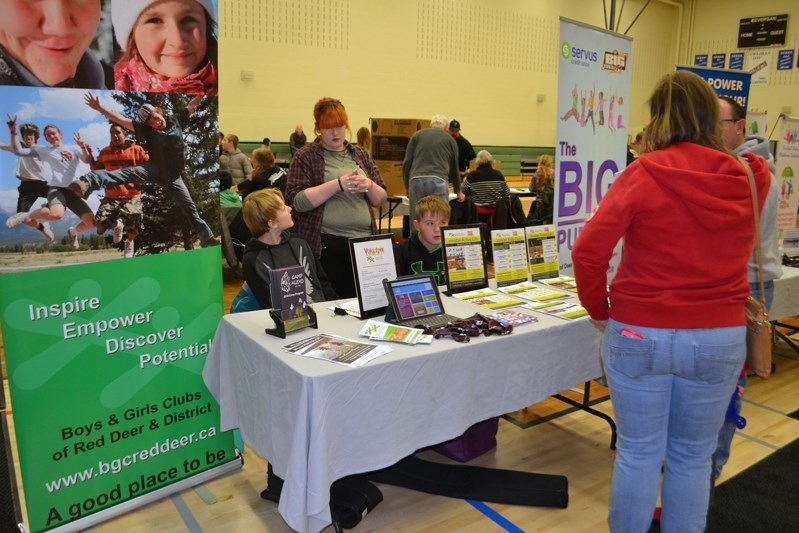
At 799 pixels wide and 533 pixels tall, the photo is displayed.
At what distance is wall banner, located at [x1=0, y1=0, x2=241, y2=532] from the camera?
5.98 feet

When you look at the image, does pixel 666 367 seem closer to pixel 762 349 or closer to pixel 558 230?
pixel 762 349

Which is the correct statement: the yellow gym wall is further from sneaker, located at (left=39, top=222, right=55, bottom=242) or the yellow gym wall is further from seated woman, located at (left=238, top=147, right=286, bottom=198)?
sneaker, located at (left=39, top=222, right=55, bottom=242)

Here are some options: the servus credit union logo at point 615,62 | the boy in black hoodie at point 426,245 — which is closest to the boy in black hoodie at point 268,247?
the boy in black hoodie at point 426,245

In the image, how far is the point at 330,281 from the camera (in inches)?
114

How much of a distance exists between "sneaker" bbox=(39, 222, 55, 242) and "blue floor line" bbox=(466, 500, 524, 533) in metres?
1.73

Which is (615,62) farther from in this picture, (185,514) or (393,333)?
(185,514)

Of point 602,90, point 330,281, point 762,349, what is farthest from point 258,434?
point 602,90

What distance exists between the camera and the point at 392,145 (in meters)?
7.85

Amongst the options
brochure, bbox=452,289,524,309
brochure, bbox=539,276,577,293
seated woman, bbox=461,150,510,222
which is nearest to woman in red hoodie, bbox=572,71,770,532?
brochure, bbox=452,289,524,309

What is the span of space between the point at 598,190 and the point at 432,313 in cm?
155

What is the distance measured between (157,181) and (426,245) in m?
1.15

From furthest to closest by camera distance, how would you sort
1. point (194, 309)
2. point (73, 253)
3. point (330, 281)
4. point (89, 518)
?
point (330, 281) → point (194, 309) → point (89, 518) → point (73, 253)

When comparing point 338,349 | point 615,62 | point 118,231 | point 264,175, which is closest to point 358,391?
point 338,349

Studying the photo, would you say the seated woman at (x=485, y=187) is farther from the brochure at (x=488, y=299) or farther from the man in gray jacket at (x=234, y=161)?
the brochure at (x=488, y=299)
